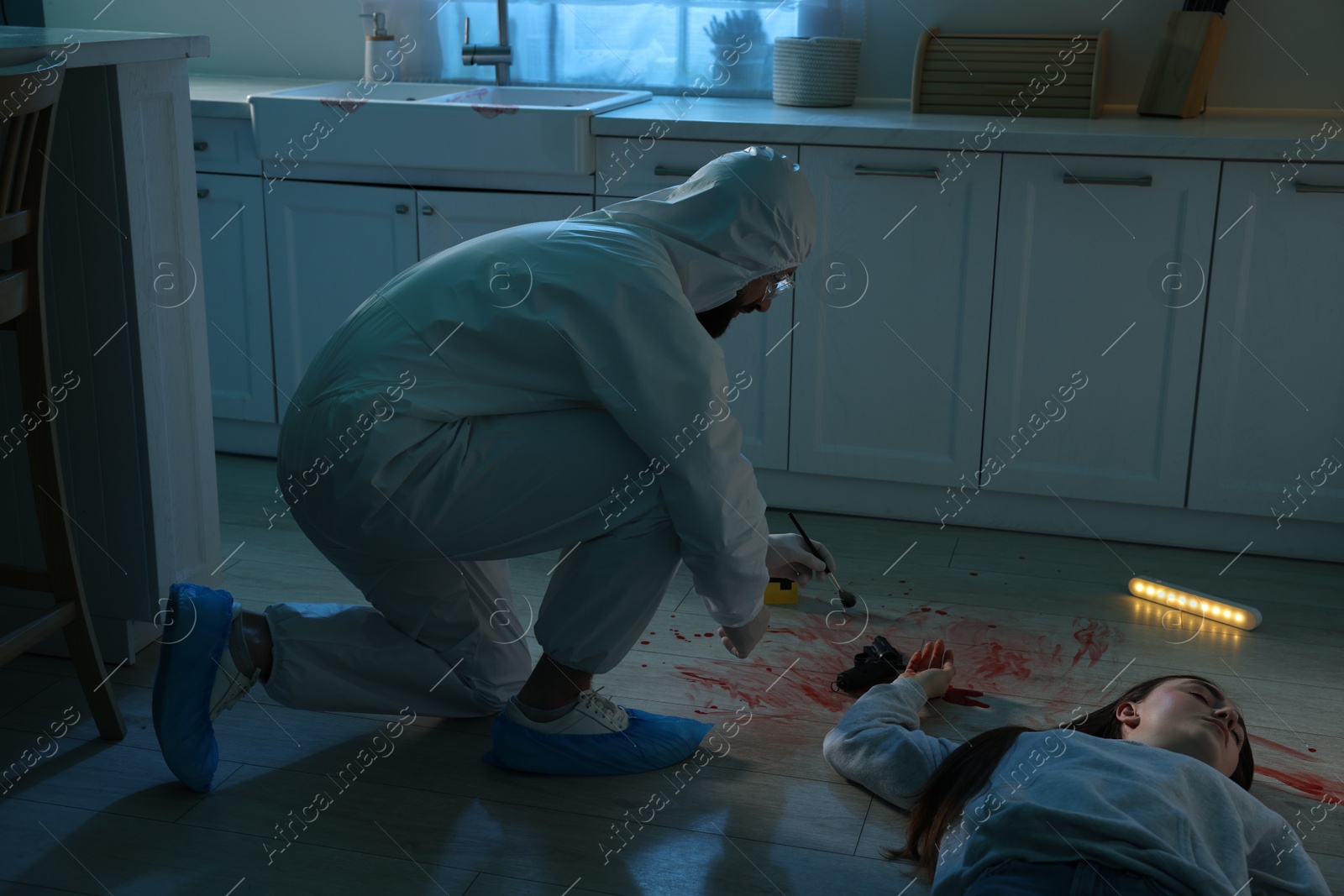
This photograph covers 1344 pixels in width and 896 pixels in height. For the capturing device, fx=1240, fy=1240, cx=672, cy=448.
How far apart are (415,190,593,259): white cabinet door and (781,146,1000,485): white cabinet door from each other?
0.56 m

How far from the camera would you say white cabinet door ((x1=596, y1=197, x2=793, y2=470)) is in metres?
2.74

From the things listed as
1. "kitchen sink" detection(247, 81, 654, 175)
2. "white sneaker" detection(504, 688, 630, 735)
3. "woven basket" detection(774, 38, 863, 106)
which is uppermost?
"woven basket" detection(774, 38, 863, 106)

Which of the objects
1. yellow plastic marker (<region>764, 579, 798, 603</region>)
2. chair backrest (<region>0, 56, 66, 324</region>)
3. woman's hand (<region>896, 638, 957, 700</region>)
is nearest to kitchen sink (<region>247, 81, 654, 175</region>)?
yellow plastic marker (<region>764, 579, 798, 603</region>)

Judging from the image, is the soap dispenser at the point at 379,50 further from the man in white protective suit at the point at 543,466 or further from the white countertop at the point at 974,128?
the man in white protective suit at the point at 543,466

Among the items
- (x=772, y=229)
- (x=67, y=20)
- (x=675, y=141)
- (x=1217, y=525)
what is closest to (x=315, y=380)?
(x=772, y=229)

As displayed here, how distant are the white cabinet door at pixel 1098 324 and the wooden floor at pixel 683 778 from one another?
0.23 meters

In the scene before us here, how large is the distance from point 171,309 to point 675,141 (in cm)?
113

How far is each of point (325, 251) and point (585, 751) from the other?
65.6 inches

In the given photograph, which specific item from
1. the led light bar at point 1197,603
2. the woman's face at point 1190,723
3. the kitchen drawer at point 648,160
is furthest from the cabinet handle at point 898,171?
the woman's face at point 1190,723

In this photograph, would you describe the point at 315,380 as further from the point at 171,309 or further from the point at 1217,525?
the point at 1217,525

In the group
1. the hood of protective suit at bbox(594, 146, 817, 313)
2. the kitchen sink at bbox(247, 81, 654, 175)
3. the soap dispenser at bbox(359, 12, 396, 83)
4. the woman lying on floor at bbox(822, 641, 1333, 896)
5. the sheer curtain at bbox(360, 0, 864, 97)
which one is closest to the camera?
the woman lying on floor at bbox(822, 641, 1333, 896)

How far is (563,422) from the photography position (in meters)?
1.68

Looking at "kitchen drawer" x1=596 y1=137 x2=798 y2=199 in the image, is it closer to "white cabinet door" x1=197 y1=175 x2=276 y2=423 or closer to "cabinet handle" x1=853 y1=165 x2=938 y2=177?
"cabinet handle" x1=853 y1=165 x2=938 y2=177

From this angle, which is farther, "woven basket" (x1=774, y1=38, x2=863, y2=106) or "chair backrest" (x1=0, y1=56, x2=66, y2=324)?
"woven basket" (x1=774, y1=38, x2=863, y2=106)
